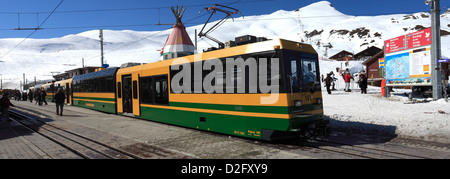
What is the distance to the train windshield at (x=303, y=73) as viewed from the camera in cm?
670

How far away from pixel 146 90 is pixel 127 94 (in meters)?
2.69

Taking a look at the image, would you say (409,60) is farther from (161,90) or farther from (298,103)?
(161,90)

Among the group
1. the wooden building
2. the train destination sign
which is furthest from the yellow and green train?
the wooden building

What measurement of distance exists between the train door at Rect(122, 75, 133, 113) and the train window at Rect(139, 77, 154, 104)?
181cm

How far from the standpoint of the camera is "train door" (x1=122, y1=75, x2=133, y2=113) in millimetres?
13483

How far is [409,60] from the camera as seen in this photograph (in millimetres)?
15602

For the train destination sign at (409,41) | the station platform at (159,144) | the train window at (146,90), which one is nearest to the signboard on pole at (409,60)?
the train destination sign at (409,41)

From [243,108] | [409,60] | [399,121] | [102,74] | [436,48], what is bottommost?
[399,121]

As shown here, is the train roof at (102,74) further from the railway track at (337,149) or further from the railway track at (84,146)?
the railway track at (337,149)

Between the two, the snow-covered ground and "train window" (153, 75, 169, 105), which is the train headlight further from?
"train window" (153, 75, 169, 105)

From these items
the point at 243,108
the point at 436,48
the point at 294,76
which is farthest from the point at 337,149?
the point at 436,48

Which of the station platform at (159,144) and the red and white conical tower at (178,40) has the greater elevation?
the red and white conical tower at (178,40)
